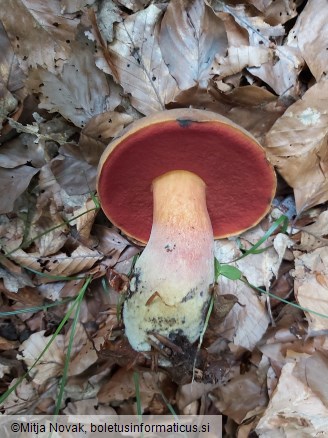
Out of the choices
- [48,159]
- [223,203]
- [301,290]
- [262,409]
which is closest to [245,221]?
[223,203]

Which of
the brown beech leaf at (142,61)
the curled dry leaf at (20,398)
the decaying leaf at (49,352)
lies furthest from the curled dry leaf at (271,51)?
the curled dry leaf at (20,398)

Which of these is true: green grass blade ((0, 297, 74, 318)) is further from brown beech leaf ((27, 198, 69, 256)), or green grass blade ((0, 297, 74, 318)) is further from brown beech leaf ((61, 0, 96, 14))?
brown beech leaf ((61, 0, 96, 14))

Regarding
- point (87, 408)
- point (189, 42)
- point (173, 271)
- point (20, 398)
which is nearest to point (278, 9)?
point (189, 42)

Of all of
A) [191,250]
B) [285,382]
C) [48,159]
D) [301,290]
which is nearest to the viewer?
[191,250]

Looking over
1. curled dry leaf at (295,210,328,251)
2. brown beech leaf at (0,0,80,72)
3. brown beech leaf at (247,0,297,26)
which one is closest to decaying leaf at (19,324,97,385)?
curled dry leaf at (295,210,328,251)

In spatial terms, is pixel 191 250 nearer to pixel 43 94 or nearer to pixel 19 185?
pixel 19 185

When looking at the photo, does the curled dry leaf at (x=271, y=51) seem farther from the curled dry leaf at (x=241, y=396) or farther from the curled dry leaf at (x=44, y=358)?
the curled dry leaf at (x=44, y=358)

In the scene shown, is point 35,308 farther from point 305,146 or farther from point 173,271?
point 305,146
